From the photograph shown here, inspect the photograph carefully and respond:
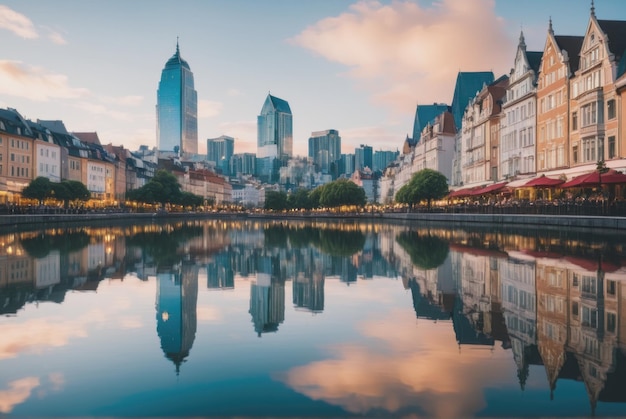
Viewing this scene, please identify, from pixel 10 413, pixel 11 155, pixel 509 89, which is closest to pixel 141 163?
pixel 11 155

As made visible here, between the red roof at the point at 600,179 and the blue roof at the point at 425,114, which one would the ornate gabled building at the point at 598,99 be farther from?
the blue roof at the point at 425,114

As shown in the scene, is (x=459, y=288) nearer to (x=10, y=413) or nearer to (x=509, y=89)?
(x=10, y=413)

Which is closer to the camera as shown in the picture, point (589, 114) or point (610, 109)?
point (610, 109)

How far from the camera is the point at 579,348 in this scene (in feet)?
30.5

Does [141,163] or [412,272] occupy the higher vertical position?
[141,163]

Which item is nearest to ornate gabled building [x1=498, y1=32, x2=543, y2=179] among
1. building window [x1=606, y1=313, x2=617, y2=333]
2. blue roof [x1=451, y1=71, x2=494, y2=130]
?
blue roof [x1=451, y1=71, x2=494, y2=130]

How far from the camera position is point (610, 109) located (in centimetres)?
5338

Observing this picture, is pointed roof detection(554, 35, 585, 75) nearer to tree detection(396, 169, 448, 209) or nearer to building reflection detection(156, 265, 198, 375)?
tree detection(396, 169, 448, 209)

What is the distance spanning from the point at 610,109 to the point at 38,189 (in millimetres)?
85499

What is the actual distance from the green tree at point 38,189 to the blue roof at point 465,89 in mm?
95556

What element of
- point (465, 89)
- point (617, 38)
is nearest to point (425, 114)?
point (465, 89)

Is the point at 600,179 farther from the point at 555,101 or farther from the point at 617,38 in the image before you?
the point at 555,101

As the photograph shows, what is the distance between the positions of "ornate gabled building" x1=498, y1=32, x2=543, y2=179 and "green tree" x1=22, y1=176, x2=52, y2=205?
2929 inches

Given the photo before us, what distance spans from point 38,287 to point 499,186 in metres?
60.0
